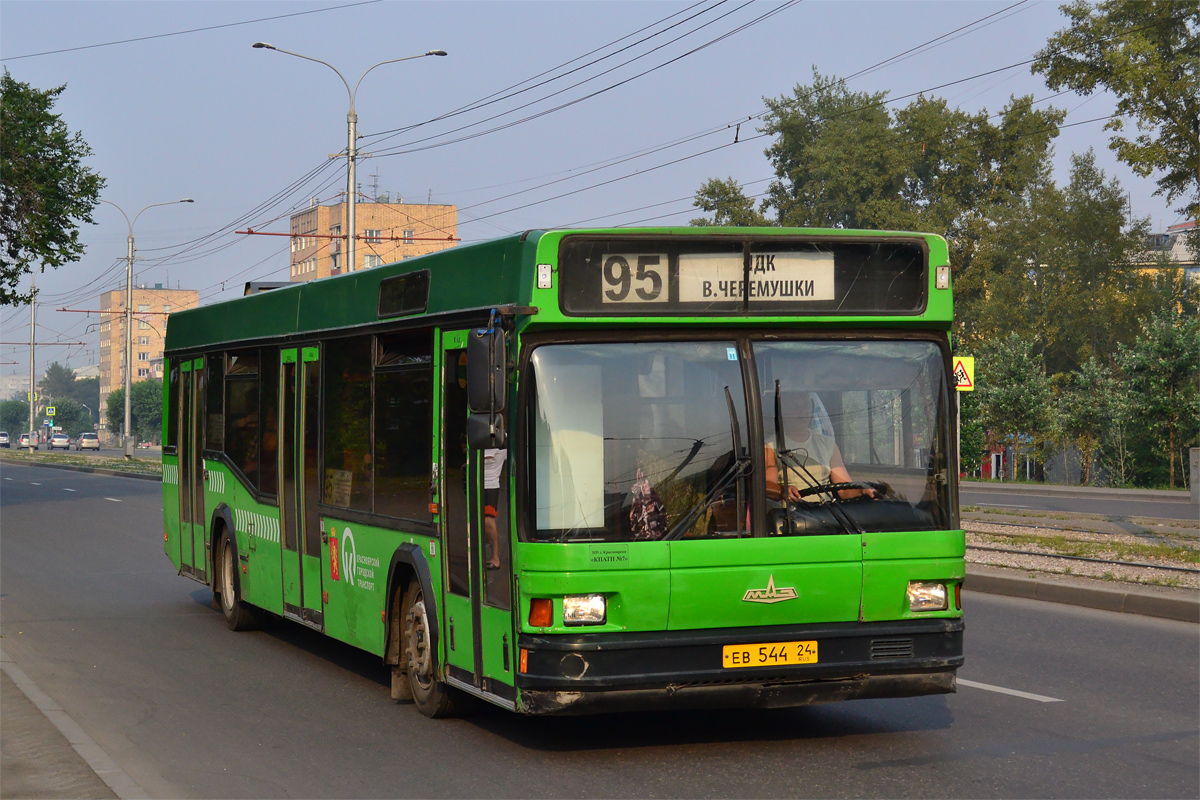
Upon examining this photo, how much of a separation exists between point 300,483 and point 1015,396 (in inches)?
1520

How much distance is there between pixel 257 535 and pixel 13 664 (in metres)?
2.12

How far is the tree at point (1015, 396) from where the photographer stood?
45125 mm

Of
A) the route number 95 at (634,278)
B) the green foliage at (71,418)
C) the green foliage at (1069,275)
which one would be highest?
the green foliage at (1069,275)

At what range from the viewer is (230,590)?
1191cm

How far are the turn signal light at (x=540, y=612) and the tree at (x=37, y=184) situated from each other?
24.5 metres

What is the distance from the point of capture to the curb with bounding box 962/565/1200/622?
12.0 m

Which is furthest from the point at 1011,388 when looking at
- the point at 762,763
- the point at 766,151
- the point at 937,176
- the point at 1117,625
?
the point at 762,763

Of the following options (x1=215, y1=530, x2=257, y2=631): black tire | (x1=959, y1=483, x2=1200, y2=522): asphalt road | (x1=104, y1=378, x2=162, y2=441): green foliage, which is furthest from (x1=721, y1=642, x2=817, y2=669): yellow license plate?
(x1=104, y1=378, x2=162, y2=441): green foliage

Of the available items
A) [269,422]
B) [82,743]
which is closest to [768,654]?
[82,743]

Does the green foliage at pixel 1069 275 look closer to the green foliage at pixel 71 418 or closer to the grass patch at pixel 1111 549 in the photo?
the grass patch at pixel 1111 549

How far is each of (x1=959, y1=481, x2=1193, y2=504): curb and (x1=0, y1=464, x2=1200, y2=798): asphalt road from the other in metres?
22.2

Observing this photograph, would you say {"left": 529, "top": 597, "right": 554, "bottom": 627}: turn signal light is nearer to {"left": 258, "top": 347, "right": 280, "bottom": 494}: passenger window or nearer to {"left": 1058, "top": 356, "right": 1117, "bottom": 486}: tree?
{"left": 258, "top": 347, "right": 280, "bottom": 494}: passenger window

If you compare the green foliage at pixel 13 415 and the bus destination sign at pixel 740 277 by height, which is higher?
the green foliage at pixel 13 415

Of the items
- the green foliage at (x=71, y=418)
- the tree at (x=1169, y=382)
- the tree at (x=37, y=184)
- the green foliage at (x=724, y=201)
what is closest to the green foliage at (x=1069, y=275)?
the green foliage at (x=724, y=201)
